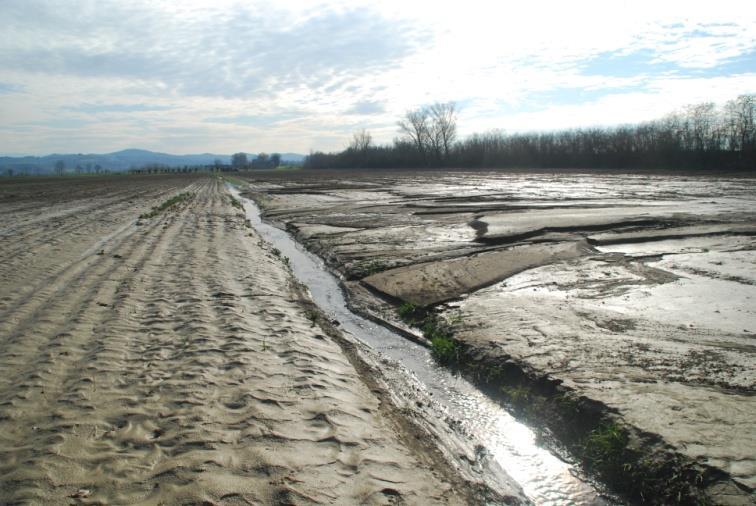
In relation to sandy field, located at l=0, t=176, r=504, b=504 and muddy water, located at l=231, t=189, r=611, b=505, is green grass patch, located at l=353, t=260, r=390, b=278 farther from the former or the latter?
sandy field, located at l=0, t=176, r=504, b=504

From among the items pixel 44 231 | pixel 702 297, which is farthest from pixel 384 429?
pixel 44 231

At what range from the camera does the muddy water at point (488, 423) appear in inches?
130

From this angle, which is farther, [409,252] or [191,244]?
[191,244]

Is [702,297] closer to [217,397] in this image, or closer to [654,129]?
[217,397]

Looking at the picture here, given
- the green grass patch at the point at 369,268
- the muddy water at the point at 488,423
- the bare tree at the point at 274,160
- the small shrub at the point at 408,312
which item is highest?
the bare tree at the point at 274,160

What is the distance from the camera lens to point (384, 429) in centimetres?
383

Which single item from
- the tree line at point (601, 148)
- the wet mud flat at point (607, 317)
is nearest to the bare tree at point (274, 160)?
the tree line at point (601, 148)

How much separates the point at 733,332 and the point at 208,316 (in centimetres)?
619

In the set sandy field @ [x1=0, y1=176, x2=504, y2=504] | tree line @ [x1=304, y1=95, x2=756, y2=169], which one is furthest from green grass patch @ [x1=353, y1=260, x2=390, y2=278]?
tree line @ [x1=304, y1=95, x2=756, y2=169]

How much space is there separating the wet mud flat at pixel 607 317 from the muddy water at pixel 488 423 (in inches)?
9.1

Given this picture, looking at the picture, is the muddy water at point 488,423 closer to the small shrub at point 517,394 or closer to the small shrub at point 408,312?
the small shrub at point 517,394

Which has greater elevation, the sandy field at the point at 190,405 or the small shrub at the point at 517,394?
the sandy field at the point at 190,405

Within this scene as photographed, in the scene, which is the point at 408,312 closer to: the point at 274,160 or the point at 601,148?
the point at 601,148

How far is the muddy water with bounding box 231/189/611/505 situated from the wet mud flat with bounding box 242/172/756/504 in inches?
9.1
